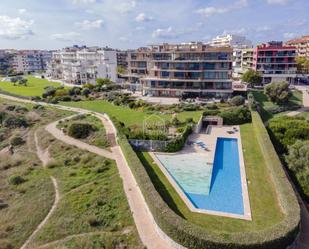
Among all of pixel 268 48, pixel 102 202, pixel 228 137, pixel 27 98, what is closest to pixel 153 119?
pixel 228 137

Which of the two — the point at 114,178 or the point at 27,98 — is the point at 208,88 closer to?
the point at 114,178

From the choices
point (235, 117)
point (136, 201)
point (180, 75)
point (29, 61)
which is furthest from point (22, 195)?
point (29, 61)

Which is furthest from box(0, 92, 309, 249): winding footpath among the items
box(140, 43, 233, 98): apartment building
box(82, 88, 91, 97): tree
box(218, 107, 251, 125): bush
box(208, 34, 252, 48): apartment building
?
box(208, 34, 252, 48): apartment building

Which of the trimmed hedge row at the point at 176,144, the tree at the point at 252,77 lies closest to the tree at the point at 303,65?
the tree at the point at 252,77

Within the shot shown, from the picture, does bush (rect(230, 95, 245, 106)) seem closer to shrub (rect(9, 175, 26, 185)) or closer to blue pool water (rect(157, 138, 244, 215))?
blue pool water (rect(157, 138, 244, 215))

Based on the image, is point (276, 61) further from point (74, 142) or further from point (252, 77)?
point (74, 142)
